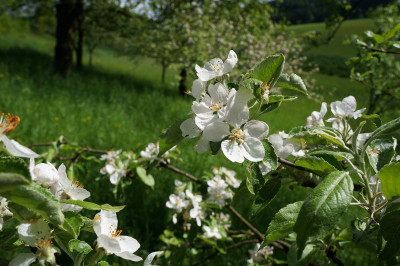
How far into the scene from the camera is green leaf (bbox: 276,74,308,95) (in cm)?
77

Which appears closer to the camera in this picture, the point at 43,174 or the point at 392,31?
the point at 43,174

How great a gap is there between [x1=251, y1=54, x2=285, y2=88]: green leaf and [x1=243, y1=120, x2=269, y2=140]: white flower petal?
0.10 metres

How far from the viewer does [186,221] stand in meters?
1.77

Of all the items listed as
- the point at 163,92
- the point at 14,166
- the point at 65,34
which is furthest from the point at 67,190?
the point at 65,34

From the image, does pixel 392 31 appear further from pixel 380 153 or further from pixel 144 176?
pixel 144 176

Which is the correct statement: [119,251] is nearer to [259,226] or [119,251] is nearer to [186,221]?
[186,221]

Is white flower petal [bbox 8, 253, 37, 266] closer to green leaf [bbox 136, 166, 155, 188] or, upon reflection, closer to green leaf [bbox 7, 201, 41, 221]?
green leaf [bbox 7, 201, 41, 221]

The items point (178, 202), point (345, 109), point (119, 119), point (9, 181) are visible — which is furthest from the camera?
point (119, 119)

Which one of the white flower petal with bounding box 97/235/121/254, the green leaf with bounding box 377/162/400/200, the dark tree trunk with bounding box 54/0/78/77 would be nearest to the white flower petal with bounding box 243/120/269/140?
the green leaf with bounding box 377/162/400/200

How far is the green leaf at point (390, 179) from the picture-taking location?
52 centimetres

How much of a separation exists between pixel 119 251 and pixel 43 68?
7341mm

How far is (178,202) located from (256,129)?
1130 mm

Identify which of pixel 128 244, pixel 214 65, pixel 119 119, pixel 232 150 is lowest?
pixel 119 119

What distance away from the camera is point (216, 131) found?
663mm
